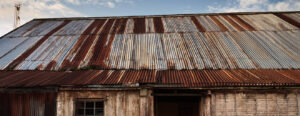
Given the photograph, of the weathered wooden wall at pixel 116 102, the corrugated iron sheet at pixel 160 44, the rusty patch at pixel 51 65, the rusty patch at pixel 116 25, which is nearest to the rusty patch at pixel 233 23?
the corrugated iron sheet at pixel 160 44

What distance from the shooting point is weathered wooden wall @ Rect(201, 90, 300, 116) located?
5.12 m

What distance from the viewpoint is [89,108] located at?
5.62 m

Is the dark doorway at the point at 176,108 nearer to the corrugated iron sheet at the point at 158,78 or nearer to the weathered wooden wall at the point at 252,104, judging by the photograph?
the weathered wooden wall at the point at 252,104

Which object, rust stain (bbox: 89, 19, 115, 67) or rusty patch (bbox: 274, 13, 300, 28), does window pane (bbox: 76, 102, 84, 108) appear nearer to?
rust stain (bbox: 89, 19, 115, 67)

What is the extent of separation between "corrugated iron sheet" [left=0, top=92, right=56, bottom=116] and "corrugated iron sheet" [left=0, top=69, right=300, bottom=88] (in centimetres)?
53

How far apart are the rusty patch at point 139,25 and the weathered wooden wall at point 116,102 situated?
4660mm

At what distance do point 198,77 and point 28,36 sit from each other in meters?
9.78

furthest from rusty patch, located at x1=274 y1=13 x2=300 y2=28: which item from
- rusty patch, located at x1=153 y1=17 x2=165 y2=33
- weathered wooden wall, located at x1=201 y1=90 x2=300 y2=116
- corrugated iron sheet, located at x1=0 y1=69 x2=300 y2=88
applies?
rusty patch, located at x1=153 y1=17 x2=165 y2=33

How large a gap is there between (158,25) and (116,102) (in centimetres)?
605

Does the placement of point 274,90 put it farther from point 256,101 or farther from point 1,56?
point 1,56

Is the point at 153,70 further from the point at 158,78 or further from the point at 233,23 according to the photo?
the point at 233,23

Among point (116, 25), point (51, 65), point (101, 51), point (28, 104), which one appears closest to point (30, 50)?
point (51, 65)

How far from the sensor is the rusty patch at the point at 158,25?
29.7 feet

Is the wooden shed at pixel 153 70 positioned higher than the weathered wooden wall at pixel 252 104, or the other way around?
the wooden shed at pixel 153 70
